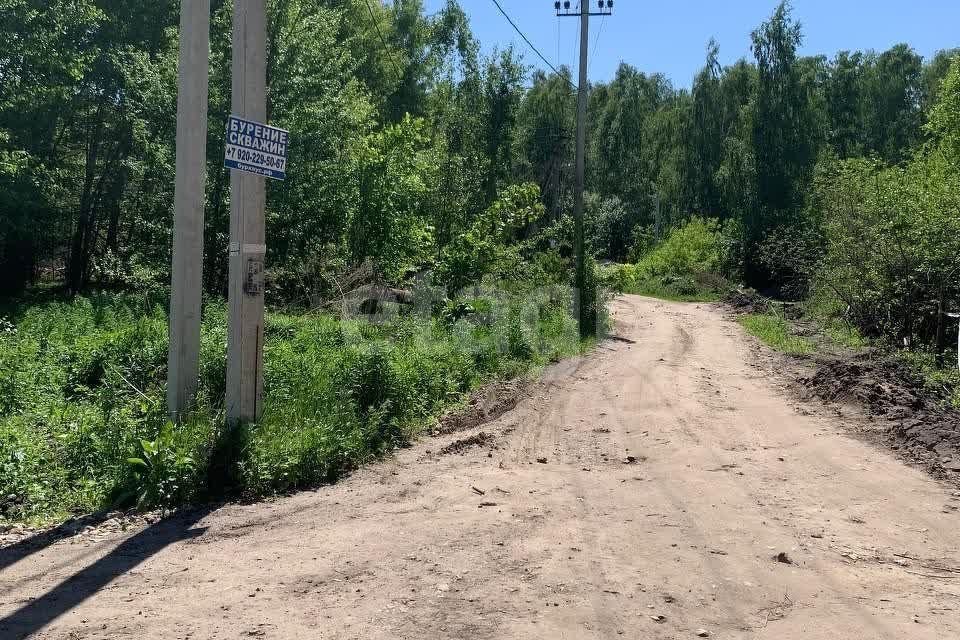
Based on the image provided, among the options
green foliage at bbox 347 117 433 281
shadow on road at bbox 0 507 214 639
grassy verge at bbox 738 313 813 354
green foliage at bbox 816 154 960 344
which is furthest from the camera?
green foliage at bbox 347 117 433 281

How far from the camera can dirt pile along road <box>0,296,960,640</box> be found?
4082mm

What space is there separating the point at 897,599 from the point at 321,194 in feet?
54.5

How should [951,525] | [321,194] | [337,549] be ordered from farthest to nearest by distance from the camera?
1. [321,194]
2. [951,525]
3. [337,549]

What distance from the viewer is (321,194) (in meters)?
19.1

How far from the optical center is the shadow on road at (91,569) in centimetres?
400

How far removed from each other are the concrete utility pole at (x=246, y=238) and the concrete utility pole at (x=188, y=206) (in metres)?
0.33

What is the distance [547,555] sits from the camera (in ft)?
16.5

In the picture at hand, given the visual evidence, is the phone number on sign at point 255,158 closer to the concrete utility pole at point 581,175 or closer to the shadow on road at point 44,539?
the shadow on road at point 44,539

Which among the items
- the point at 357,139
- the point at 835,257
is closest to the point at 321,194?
the point at 357,139

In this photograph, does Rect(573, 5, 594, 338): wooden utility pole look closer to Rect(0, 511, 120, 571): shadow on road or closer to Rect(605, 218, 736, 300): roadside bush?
Rect(0, 511, 120, 571): shadow on road

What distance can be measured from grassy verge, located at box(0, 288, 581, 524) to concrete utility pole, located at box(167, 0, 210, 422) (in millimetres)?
403

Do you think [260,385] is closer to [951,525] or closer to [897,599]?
[897,599]

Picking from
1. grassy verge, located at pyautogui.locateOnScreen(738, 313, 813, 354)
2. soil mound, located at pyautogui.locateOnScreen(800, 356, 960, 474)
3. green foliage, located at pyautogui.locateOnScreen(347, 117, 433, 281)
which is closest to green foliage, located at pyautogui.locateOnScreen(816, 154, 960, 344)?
grassy verge, located at pyautogui.locateOnScreen(738, 313, 813, 354)

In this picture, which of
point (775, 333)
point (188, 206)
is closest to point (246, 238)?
point (188, 206)
